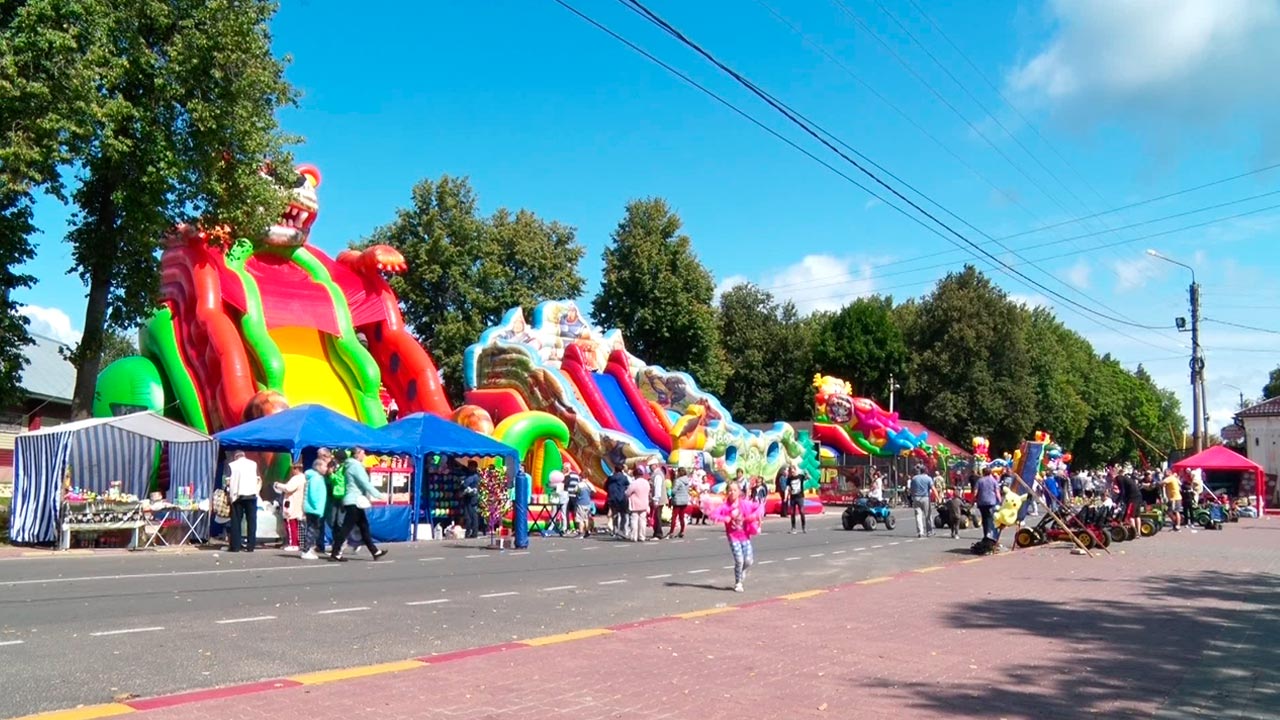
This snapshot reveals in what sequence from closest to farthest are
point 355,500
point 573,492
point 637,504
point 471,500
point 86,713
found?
point 86,713 → point 355,500 → point 637,504 → point 471,500 → point 573,492

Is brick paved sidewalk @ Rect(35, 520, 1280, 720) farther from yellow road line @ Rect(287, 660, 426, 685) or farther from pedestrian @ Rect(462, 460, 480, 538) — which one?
pedestrian @ Rect(462, 460, 480, 538)

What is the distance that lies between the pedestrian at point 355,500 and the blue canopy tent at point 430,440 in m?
4.23

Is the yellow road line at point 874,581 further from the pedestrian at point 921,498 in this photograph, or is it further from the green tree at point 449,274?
the green tree at point 449,274

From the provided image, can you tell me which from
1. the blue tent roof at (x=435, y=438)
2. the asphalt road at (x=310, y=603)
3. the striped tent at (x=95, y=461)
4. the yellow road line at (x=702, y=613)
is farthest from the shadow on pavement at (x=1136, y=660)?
the striped tent at (x=95, y=461)

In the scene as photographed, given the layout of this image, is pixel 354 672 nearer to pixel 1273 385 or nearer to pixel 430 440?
pixel 430 440

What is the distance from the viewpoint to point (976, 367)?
59.4 meters

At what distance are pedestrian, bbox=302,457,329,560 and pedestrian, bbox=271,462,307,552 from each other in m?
1.19

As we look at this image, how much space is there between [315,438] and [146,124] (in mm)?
6211

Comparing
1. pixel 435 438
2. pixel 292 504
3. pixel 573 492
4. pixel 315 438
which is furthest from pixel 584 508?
pixel 292 504

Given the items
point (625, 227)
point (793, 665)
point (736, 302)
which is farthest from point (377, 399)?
point (736, 302)

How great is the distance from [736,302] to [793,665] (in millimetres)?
59722

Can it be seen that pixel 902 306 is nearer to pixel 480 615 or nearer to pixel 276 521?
pixel 276 521

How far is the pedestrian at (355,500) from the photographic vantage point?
15758mm

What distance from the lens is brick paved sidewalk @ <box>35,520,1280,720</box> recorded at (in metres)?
6.71
